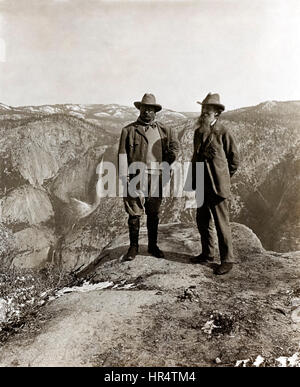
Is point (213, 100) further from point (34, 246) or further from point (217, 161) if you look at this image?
point (34, 246)

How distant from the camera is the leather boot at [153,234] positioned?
14.7ft

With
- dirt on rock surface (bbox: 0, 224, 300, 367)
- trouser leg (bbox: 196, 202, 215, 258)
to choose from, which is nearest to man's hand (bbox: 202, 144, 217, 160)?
trouser leg (bbox: 196, 202, 215, 258)

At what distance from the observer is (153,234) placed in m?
4.55

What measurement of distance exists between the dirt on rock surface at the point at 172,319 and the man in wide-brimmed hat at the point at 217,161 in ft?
1.32

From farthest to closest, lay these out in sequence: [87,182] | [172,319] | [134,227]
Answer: [87,182] < [134,227] < [172,319]

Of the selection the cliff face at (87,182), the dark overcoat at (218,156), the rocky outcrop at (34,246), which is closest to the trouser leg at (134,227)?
the dark overcoat at (218,156)

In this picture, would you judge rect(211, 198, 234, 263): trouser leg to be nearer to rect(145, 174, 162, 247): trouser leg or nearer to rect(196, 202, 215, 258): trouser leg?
rect(196, 202, 215, 258): trouser leg

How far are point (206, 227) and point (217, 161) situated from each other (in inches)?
31.1

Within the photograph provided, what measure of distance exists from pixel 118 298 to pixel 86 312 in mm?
372

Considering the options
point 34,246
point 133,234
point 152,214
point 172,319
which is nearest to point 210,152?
point 152,214

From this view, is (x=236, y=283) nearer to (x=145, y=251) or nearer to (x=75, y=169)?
(x=145, y=251)

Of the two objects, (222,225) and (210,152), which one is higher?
(210,152)

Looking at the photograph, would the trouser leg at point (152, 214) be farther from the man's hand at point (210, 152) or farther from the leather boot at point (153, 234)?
the man's hand at point (210, 152)

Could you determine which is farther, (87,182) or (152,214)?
(87,182)
